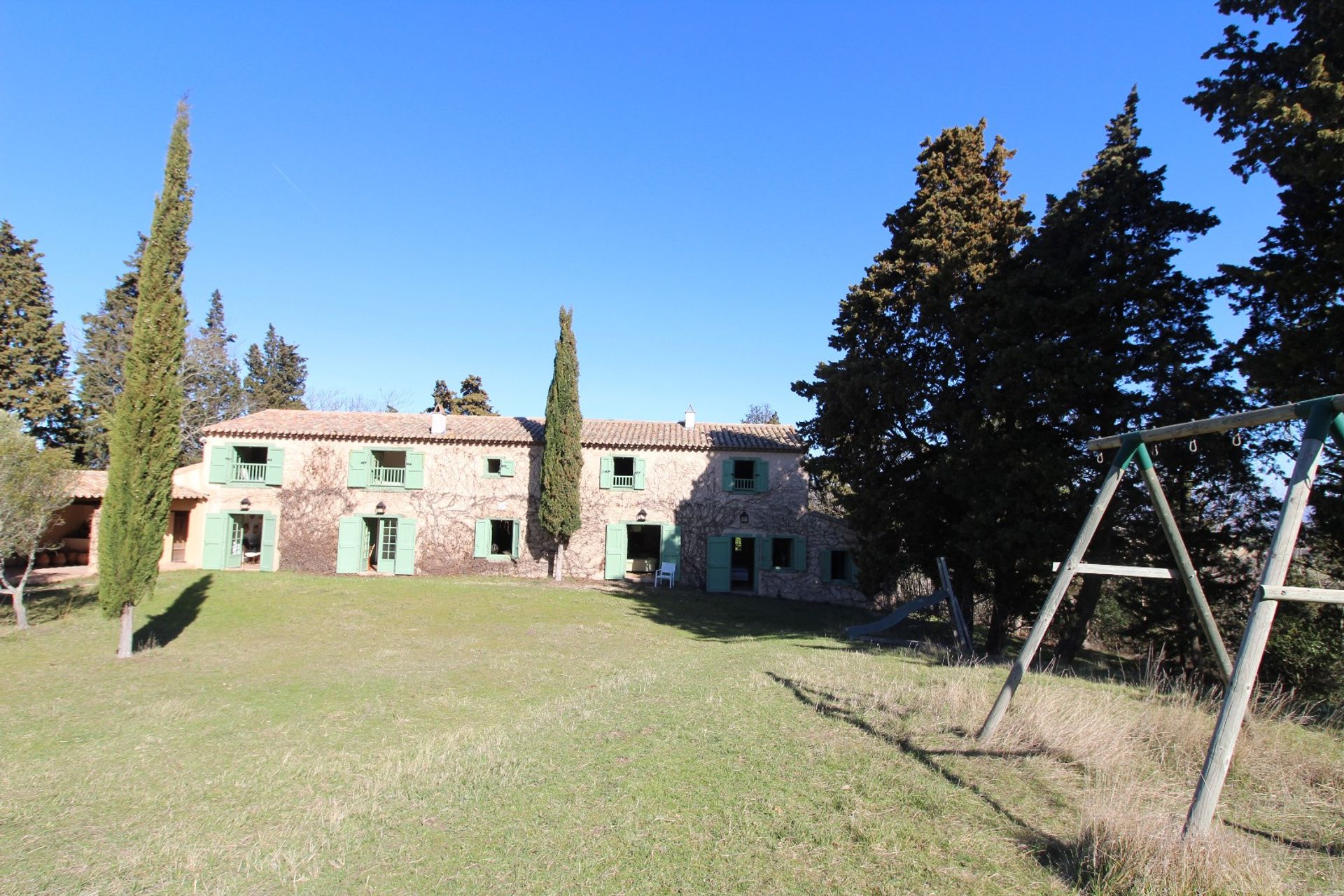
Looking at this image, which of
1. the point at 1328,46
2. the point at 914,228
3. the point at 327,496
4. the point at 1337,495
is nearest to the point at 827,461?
the point at 914,228

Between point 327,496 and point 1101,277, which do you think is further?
point 327,496

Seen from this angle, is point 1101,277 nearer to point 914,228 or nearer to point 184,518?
point 914,228

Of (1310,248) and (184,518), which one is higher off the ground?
(1310,248)

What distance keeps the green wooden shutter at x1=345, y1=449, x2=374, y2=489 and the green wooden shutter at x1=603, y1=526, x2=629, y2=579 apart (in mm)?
8366

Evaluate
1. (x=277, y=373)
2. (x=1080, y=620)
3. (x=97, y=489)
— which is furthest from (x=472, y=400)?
(x=1080, y=620)

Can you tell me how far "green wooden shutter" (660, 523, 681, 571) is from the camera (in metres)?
24.0

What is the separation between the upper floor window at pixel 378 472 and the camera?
23.8 meters

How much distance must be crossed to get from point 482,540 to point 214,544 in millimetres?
8632

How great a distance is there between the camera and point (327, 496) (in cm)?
2378

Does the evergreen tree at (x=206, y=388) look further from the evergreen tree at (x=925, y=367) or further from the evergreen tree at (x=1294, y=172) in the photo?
the evergreen tree at (x=1294, y=172)

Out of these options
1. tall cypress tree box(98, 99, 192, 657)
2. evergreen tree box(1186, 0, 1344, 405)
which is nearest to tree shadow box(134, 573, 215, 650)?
tall cypress tree box(98, 99, 192, 657)

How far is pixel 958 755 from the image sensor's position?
5.49 meters

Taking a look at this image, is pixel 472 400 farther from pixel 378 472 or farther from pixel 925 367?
pixel 925 367

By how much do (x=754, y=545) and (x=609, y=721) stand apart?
683 inches
